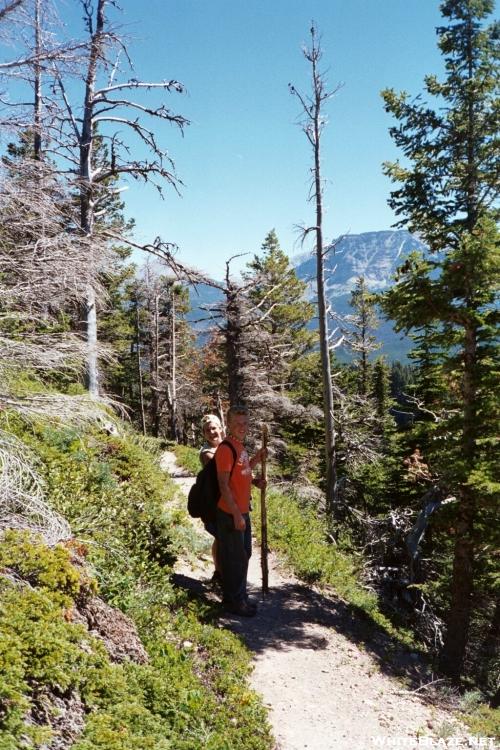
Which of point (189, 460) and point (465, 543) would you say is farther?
point (189, 460)

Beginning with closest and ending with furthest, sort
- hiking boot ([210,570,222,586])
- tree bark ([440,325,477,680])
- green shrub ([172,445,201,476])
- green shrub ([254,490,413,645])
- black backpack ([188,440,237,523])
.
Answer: black backpack ([188,440,237,523])
hiking boot ([210,570,222,586])
green shrub ([254,490,413,645])
tree bark ([440,325,477,680])
green shrub ([172,445,201,476])

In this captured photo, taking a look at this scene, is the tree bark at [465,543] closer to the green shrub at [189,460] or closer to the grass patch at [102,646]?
the grass patch at [102,646]

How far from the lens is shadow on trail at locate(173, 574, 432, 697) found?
670 centimetres

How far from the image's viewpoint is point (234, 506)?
611 centimetres

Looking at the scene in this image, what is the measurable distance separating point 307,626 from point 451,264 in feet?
21.3

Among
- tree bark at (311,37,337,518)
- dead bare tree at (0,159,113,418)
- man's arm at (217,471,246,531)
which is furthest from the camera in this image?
tree bark at (311,37,337,518)

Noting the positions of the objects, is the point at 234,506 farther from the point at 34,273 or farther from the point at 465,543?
the point at 465,543

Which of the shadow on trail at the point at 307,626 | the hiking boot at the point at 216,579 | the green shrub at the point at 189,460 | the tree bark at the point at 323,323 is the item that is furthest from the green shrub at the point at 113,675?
the green shrub at the point at 189,460

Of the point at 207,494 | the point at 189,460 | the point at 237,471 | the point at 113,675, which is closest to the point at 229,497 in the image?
the point at 237,471

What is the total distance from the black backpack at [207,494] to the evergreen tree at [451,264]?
481 centimetres

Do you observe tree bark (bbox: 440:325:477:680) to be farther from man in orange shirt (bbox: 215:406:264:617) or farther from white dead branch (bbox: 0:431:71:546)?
white dead branch (bbox: 0:431:71:546)

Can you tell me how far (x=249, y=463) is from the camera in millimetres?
6520

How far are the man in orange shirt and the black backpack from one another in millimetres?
144

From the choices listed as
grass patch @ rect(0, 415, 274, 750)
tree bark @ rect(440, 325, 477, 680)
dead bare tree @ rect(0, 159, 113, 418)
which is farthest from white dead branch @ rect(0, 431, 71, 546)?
tree bark @ rect(440, 325, 477, 680)
